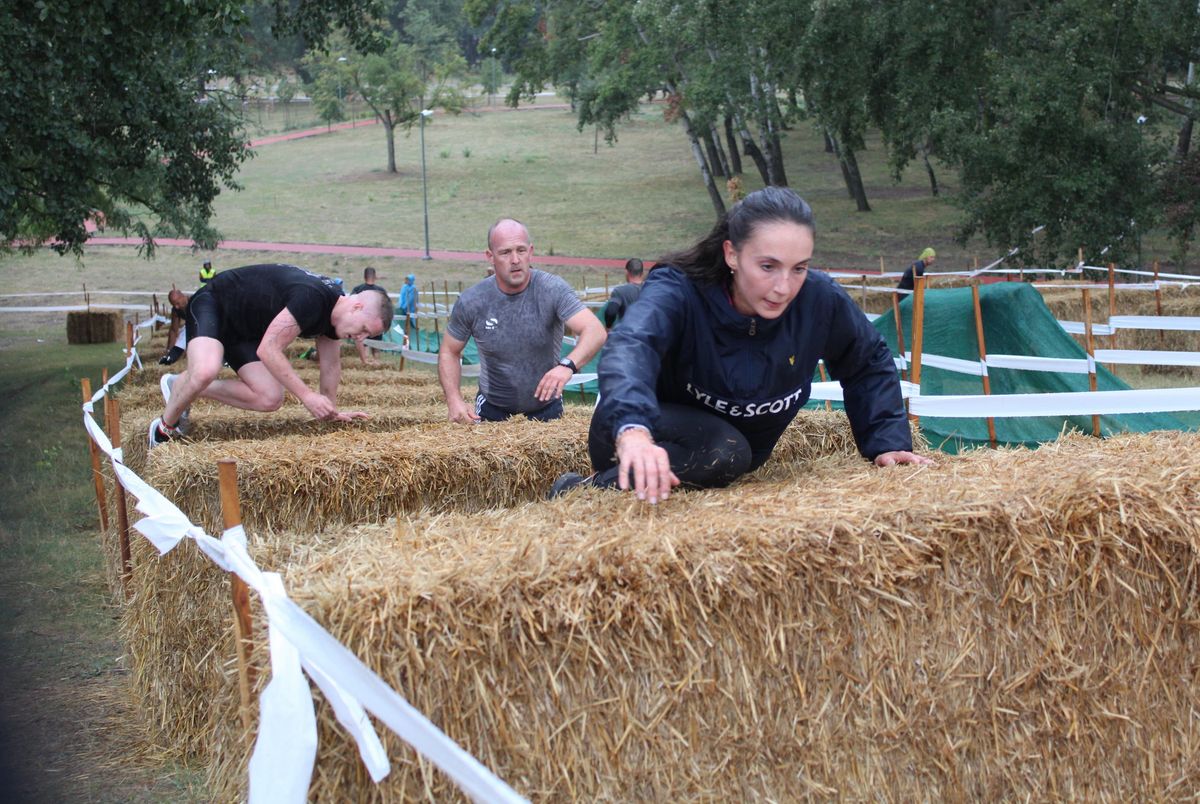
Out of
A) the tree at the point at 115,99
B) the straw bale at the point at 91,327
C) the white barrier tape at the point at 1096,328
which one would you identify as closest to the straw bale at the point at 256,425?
the tree at the point at 115,99

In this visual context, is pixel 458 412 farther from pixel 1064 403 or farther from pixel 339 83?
pixel 339 83

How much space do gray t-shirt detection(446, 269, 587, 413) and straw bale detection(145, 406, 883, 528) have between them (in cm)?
119

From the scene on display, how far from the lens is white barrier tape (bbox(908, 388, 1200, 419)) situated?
265 inches

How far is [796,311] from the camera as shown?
4.05 metres

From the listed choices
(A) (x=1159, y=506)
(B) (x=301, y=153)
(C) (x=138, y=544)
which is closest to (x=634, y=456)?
(A) (x=1159, y=506)

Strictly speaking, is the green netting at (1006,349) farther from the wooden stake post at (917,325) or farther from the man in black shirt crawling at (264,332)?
the man in black shirt crawling at (264,332)

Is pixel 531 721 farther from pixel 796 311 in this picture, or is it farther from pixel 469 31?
pixel 469 31

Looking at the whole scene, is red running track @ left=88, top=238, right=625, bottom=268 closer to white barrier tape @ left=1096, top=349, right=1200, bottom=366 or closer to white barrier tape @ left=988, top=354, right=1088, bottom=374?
white barrier tape @ left=1096, top=349, right=1200, bottom=366

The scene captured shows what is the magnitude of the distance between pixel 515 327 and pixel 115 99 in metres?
10.5

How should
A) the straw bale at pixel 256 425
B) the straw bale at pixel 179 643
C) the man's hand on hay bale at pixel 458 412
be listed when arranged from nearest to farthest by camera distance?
the straw bale at pixel 179 643 < the man's hand on hay bale at pixel 458 412 < the straw bale at pixel 256 425

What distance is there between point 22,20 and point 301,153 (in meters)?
72.6

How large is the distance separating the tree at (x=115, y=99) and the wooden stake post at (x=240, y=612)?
32.9ft

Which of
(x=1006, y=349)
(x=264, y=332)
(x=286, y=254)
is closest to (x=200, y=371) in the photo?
(x=264, y=332)

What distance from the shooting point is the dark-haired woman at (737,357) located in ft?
12.3
